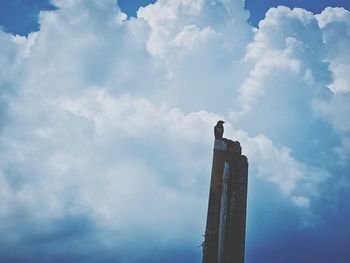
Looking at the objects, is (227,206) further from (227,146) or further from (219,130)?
(219,130)

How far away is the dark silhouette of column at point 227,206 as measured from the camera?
4.57 metres

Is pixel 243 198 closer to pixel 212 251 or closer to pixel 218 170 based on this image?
pixel 218 170

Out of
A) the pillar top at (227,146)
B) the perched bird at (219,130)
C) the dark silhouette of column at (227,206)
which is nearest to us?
the dark silhouette of column at (227,206)

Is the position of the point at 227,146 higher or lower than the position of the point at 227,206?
higher

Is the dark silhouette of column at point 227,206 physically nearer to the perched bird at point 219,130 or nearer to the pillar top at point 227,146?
the pillar top at point 227,146

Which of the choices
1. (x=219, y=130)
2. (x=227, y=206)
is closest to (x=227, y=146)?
(x=219, y=130)

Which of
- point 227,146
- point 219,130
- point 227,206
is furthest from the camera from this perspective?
point 219,130

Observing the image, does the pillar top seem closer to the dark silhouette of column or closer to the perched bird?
the dark silhouette of column

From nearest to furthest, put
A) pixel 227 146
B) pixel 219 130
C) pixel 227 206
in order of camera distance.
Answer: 1. pixel 227 206
2. pixel 227 146
3. pixel 219 130

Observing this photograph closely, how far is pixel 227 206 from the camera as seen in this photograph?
4.73 meters

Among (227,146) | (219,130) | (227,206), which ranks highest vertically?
(219,130)

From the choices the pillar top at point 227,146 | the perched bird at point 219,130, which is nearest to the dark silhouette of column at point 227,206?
the pillar top at point 227,146

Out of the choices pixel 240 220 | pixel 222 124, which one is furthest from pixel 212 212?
pixel 222 124

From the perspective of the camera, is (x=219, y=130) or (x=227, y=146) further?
(x=219, y=130)
